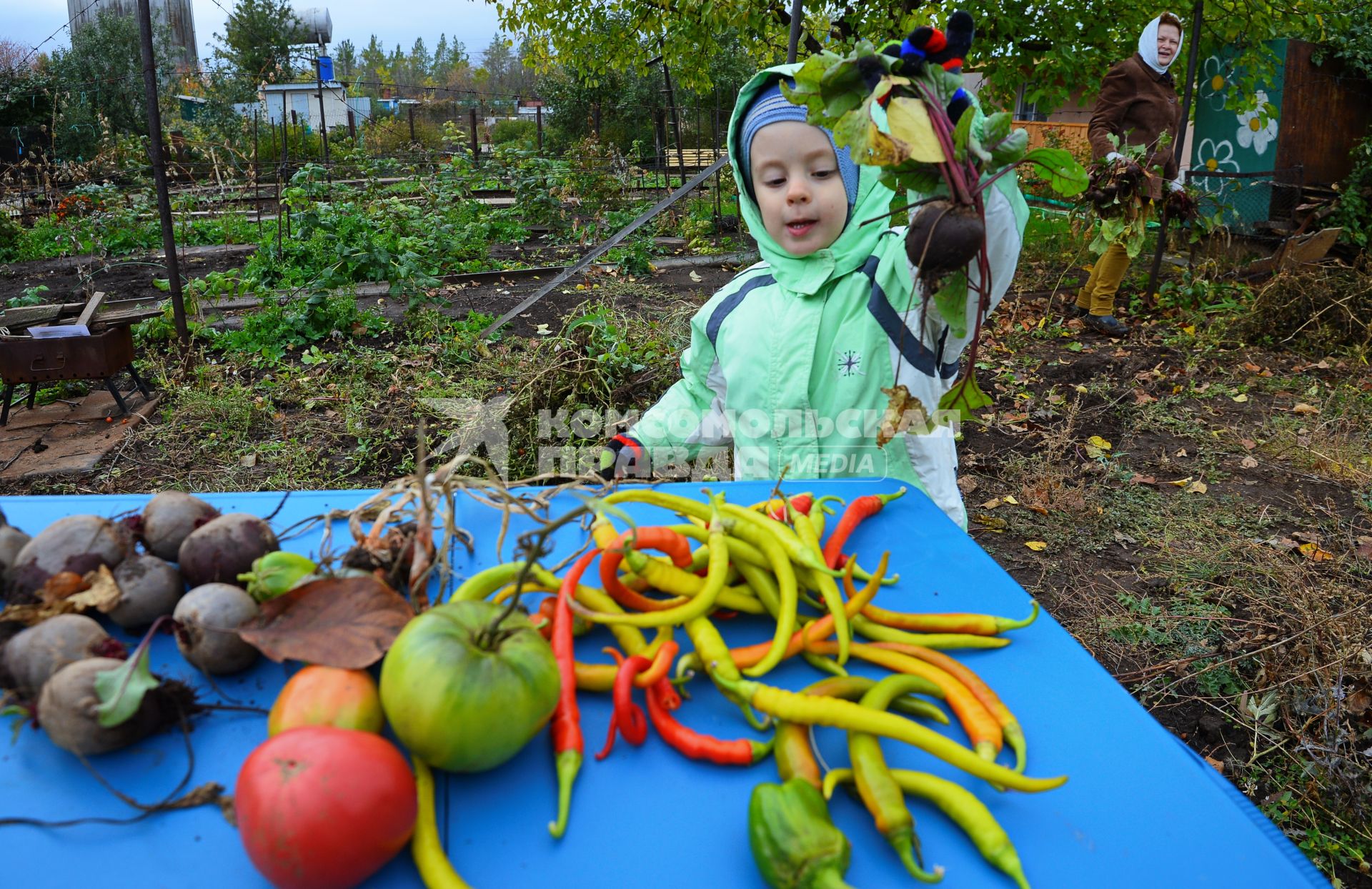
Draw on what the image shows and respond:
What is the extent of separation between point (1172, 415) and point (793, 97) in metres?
4.90

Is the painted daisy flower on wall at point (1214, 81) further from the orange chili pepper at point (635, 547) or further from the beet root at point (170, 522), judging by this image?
the beet root at point (170, 522)

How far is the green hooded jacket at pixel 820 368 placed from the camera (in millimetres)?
2326

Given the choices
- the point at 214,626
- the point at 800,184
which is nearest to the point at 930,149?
the point at 800,184

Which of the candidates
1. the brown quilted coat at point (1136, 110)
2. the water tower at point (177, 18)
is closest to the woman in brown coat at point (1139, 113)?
the brown quilted coat at point (1136, 110)

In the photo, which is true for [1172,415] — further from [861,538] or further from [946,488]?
[861,538]

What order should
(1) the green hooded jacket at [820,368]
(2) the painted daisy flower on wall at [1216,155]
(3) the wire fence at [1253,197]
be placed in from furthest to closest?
1. (2) the painted daisy flower on wall at [1216,155]
2. (3) the wire fence at [1253,197]
3. (1) the green hooded jacket at [820,368]

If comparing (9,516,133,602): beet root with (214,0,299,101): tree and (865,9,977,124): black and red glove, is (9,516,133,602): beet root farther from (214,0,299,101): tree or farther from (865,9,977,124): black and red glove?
(214,0,299,101): tree

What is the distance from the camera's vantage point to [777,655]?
4.50 feet

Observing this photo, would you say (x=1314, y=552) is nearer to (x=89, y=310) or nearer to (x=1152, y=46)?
(x=1152, y=46)

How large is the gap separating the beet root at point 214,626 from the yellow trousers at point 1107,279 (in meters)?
7.29

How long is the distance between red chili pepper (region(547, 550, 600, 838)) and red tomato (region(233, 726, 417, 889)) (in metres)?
0.21

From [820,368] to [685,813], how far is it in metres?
1.49

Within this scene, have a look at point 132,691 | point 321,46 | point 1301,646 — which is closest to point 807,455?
point 132,691

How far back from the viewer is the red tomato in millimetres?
972
